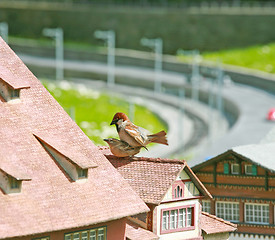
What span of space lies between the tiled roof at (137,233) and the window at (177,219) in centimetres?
99

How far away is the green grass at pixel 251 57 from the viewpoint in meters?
172

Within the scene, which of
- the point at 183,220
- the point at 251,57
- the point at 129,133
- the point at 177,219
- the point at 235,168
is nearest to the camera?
the point at 177,219

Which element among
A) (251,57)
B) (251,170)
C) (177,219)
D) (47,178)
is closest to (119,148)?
(177,219)

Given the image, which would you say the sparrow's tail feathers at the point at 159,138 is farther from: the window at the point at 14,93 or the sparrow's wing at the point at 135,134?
the window at the point at 14,93

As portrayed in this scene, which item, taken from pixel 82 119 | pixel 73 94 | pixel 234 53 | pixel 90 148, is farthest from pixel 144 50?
pixel 90 148

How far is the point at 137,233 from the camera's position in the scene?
153ft

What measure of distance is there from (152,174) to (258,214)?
1084 cm

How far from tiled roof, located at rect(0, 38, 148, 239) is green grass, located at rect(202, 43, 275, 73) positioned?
12428 centimetres

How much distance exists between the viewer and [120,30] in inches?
7810

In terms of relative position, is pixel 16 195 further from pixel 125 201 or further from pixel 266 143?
pixel 266 143

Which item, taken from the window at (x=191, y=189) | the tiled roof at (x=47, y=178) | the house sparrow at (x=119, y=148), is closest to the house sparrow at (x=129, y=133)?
the house sparrow at (x=119, y=148)

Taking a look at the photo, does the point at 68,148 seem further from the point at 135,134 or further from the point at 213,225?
the point at 213,225

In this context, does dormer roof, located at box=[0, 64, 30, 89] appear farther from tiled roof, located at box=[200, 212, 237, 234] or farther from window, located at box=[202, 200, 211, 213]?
window, located at box=[202, 200, 211, 213]

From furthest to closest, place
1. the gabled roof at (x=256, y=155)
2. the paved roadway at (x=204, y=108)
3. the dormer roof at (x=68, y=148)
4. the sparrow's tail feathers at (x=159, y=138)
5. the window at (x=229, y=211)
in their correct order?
1. the paved roadway at (x=204, y=108)
2. the window at (x=229, y=211)
3. the gabled roof at (x=256, y=155)
4. the sparrow's tail feathers at (x=159, y=138)
5. the dormer roof at (x=68, y=148)
